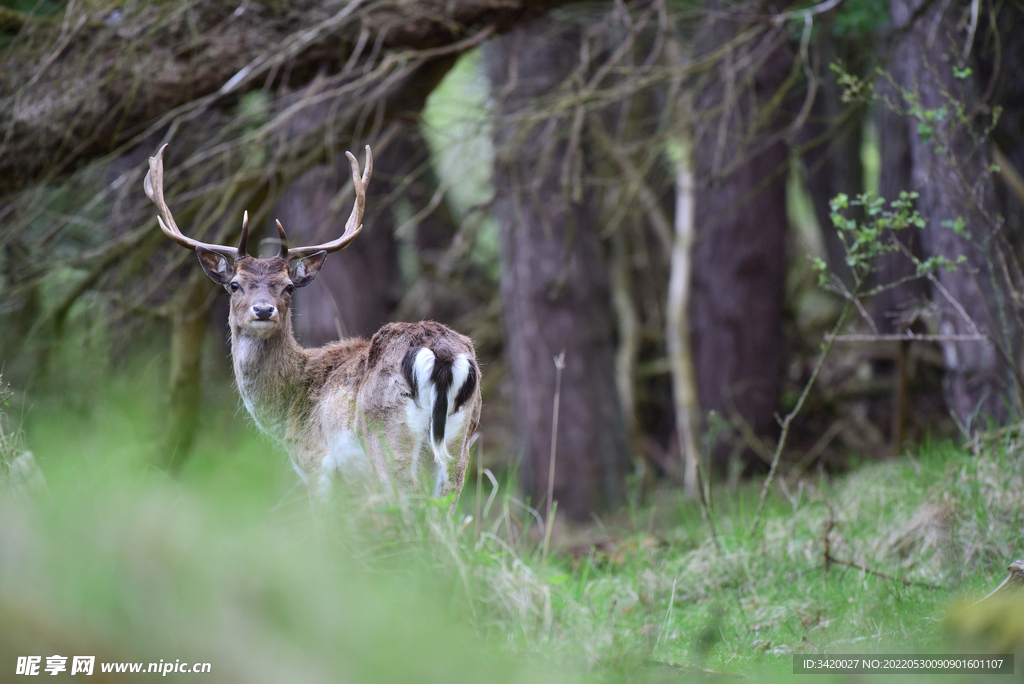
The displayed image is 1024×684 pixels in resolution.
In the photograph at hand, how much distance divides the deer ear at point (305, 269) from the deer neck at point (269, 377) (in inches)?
12.4

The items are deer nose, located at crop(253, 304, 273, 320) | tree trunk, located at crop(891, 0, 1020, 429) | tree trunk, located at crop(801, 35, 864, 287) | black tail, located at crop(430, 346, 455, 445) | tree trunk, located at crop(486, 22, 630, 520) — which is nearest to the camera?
black tail, located at crop(430, 346, 455, 445)

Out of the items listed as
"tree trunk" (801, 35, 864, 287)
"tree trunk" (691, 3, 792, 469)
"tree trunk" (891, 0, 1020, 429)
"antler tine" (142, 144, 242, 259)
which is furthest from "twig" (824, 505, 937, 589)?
"tree trunk" (801, 35, 864, 287)

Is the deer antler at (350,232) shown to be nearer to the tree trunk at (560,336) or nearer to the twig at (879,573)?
the twig at (879,573)

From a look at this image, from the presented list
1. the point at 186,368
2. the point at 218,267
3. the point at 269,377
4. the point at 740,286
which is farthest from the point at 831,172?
the point at 218,267

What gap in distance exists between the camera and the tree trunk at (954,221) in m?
5.32

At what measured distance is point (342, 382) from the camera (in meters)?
4.16

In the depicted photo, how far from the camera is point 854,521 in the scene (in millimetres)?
5109

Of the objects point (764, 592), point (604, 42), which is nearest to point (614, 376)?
point (604, 42)

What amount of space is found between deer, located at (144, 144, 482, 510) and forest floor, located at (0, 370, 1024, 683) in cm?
24

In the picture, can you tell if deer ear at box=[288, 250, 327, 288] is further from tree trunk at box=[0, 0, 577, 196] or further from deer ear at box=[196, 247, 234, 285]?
tree trunk at box=[0, 0, 577, 196]

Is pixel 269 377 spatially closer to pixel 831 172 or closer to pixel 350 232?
pixel 350 232

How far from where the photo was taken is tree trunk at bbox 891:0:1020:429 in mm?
5324

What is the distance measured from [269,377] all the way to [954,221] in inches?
166

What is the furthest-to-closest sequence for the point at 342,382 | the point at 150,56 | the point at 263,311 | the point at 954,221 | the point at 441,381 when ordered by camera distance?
the point at 150,56
the point at 954,221
the point at 342,382
the point at 263,311
the point at 441,381
